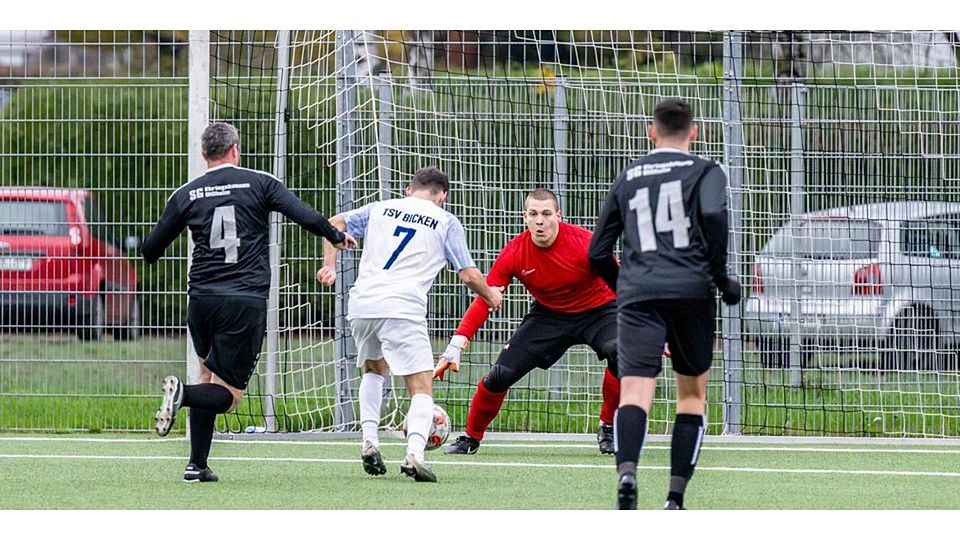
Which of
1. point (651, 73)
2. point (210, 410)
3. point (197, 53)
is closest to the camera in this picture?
point (210, 410)

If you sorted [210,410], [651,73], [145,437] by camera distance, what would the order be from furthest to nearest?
[651,73] < [145,437] < [210,410]

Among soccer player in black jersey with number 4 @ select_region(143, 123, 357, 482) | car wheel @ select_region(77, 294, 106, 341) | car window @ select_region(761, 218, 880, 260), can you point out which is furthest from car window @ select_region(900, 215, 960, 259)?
car wheel @ select_region(77, 294, 106, 341)

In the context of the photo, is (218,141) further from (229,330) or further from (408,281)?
(408,281)

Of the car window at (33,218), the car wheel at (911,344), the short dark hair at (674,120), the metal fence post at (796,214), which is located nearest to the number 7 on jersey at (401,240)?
the short dark hair at (674,120)

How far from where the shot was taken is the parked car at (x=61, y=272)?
36.9 ft

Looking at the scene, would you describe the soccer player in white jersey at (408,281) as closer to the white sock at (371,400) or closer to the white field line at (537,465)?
the white sock at (371,400)

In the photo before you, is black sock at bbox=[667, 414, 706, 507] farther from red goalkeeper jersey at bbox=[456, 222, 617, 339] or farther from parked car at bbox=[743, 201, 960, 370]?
parked car at bbox=[743, 201, 960, 370]

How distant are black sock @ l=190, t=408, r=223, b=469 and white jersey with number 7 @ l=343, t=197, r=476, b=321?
0.96 m

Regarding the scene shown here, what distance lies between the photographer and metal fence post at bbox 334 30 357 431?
1112 centimetres

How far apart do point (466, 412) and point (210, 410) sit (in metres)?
3.83

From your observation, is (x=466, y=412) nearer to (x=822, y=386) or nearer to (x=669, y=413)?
(x=669, y=413)

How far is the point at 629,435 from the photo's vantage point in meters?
6.54

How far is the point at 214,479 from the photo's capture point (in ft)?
26.7

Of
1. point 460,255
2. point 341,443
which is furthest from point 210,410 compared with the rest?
point 341,443
